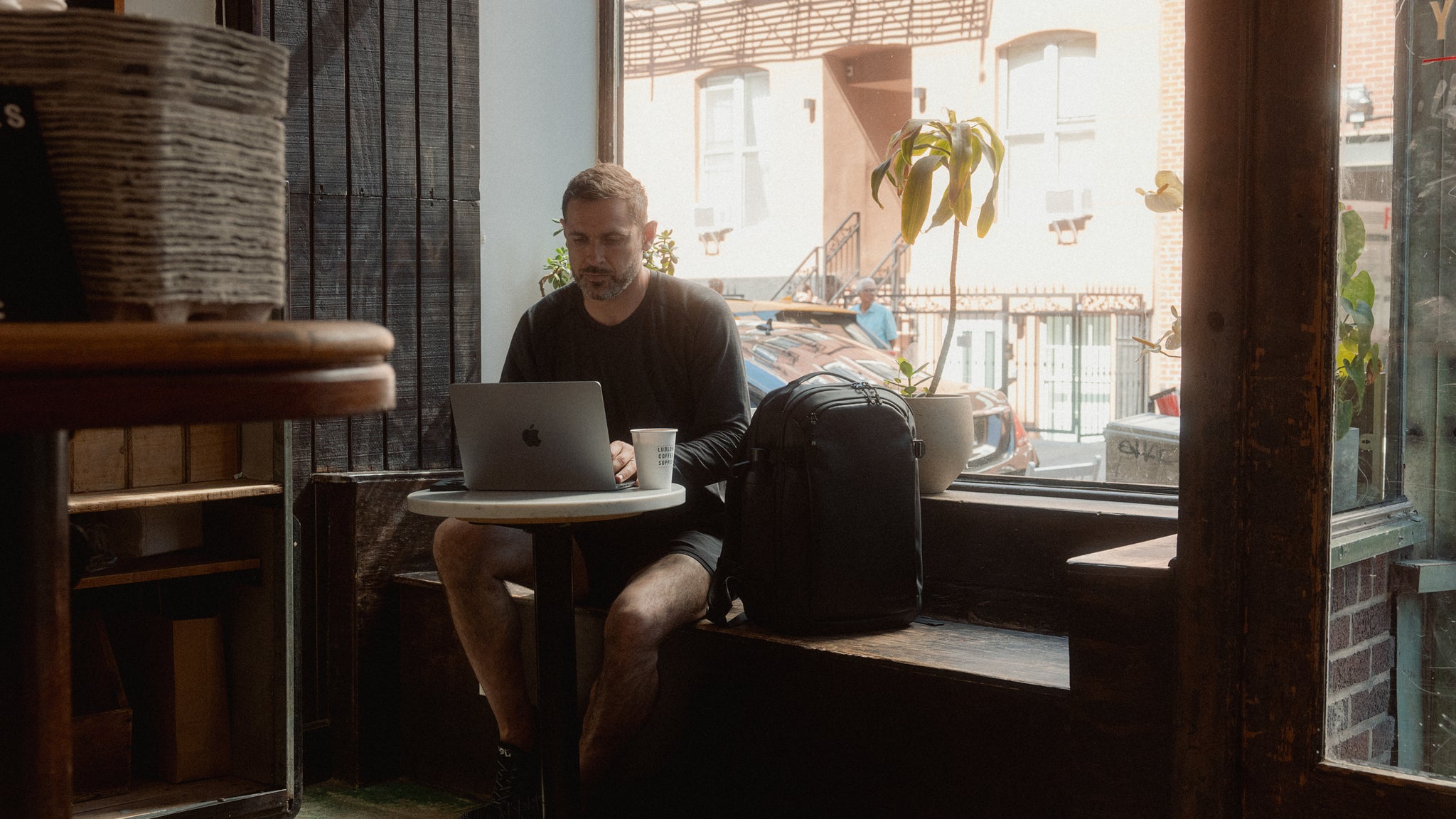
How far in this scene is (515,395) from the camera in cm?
209

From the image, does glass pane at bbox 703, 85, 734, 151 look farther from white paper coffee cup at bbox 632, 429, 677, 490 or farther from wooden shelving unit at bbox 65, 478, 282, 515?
white paper coffee cup at bbox 632, 429, 677, 490

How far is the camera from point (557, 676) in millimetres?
2127

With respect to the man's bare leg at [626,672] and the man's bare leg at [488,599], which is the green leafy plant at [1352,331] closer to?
the man's bare leg at [626,672]

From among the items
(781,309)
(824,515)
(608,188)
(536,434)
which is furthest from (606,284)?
(781,309)

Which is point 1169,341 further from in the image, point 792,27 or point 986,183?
point 792,27

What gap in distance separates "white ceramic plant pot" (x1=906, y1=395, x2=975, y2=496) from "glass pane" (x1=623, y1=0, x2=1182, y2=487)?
18cm

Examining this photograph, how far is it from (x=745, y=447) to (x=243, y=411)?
6.24ft

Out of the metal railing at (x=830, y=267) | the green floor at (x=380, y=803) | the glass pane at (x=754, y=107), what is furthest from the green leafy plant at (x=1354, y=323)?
the glass pane at (x=754, y=107)

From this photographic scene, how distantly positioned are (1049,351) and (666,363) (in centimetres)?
166

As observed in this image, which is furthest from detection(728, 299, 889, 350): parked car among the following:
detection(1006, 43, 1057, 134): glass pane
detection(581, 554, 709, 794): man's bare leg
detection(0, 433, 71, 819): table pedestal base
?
detection(0, 433, 71, 819): table pedestal base

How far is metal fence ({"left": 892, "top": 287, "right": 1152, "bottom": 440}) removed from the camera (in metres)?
3.02

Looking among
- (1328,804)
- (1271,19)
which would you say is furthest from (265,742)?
(1271,19)

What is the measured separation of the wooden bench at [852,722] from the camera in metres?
2.11

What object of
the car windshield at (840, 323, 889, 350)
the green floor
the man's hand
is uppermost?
the car windshield at (840, 323, 889, 350)
